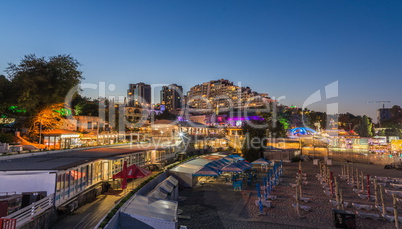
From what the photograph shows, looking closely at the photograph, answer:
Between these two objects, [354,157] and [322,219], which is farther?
[354,157]

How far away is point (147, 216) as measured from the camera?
300 inches

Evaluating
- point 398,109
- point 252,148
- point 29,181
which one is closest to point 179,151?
point 252,148

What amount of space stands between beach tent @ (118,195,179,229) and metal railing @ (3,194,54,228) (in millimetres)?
2332

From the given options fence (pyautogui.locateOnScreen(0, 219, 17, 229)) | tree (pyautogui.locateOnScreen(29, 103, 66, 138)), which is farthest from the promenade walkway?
tree (pyautogui.locateOnScreen(29, 103, 66, 138))

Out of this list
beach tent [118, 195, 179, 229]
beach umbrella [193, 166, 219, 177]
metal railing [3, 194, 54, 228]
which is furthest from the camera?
beach umbrella [193, 166, 219, 177]

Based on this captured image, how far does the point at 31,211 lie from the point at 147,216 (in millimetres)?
3221

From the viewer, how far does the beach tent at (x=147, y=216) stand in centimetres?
748

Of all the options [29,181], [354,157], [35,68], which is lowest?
[354,157]

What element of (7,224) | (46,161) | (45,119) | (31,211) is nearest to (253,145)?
(46,161)

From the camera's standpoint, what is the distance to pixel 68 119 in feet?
135

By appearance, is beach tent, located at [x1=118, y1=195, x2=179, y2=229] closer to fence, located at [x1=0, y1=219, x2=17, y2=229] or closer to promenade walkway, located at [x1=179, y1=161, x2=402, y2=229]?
promenade walkway, located at [x1=179, y1=161, x2=402, y2=229]

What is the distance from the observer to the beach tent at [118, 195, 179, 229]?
24.5ft

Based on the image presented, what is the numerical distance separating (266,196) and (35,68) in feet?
89.8

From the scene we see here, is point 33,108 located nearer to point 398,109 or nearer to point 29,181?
point 29,181
